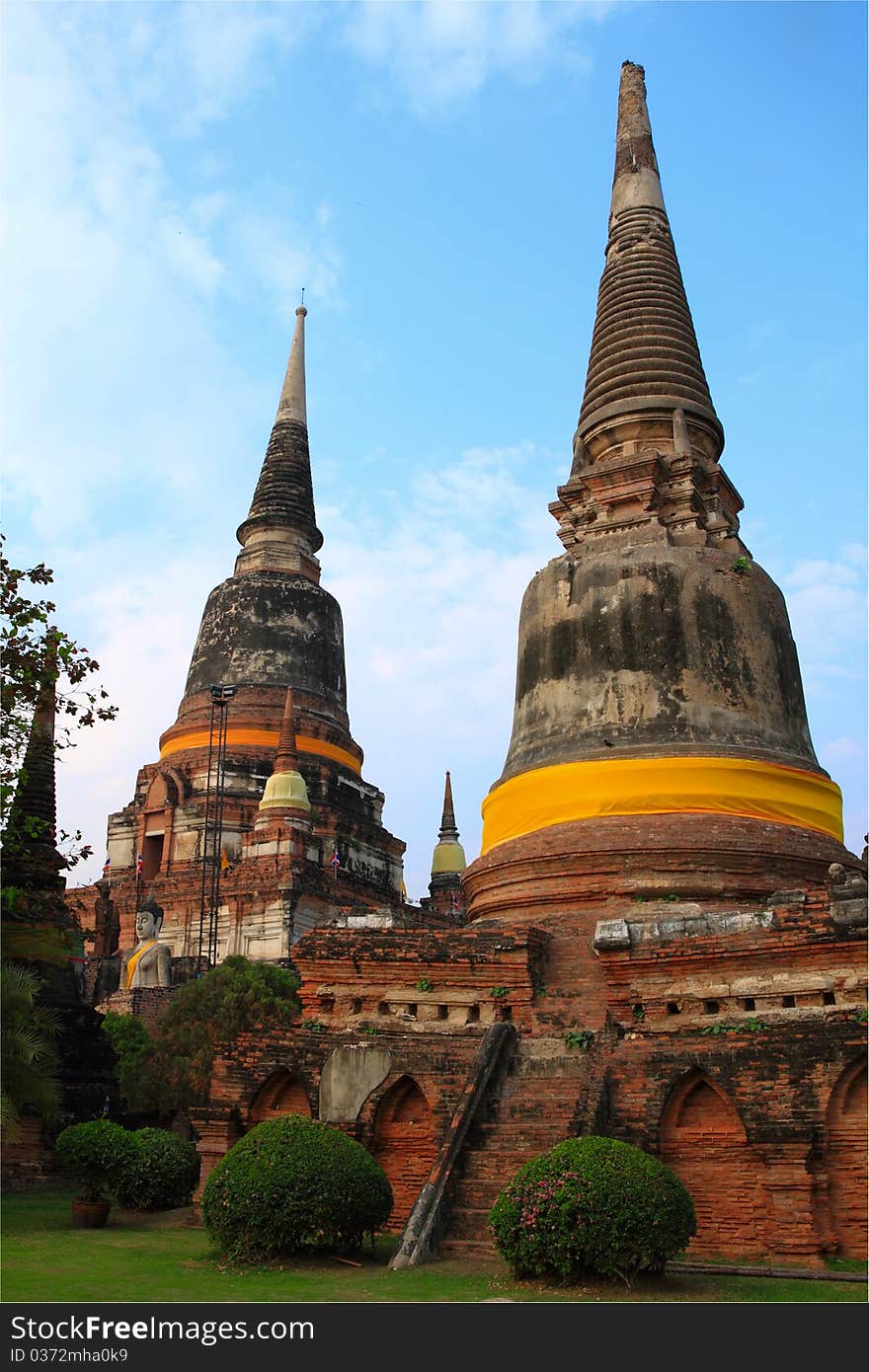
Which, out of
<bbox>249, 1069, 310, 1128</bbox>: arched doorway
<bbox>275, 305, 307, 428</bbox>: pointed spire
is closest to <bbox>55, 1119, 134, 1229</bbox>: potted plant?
<bbox>249, 1069, 310, 1128</bbox>: arched doorway

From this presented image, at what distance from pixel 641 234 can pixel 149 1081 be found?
56.8 ft

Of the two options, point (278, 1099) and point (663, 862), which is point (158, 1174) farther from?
point (663, 862)

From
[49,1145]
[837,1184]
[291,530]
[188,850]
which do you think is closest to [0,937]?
[49,1145]

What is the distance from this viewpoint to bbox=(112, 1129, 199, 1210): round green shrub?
1366 centimetres

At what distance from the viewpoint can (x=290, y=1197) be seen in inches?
398

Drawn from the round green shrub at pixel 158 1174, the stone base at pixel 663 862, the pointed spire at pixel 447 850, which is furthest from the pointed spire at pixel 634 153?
the pointed spire at pixel 447 850

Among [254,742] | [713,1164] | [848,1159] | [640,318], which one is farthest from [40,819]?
[254,742]

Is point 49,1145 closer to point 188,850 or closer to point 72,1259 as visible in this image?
point 72,1259

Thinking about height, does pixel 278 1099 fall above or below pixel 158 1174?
above

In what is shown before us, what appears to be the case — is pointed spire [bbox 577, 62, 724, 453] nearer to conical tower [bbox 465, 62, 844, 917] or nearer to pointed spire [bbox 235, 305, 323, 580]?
conical tower [bbox 465, 62, 844, 917]

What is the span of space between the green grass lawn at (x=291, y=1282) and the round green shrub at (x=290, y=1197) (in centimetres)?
20

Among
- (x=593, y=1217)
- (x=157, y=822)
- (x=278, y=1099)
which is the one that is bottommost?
(x=593, y=1217)

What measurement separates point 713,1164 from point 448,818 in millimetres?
37793
